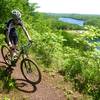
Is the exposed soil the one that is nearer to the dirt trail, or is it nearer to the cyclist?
the dirt trail

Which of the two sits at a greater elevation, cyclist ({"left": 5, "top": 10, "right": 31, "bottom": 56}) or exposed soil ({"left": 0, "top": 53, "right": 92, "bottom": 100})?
cyclist ({"left": 5, "top": 10, "right": 31, "bottom": 56})

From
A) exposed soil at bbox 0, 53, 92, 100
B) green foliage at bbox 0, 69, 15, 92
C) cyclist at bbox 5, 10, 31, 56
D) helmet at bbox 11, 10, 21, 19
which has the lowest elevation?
exposed soil at bbox 0, 53, 92, 100

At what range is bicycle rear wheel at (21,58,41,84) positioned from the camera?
9.33 m

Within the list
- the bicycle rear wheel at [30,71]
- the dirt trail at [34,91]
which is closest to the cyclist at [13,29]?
the bicycle rear wheel at [30,71]

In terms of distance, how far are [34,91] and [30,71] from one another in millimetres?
623

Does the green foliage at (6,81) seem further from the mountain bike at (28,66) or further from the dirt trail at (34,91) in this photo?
the mountain bike at (28,66)

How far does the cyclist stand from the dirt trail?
96cm

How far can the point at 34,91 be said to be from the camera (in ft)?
30.6

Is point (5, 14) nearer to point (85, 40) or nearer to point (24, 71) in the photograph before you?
point (85, 40)

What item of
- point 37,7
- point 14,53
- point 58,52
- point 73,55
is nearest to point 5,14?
point 58,52

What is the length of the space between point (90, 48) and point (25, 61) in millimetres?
3127

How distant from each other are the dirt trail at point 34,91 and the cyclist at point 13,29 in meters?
0.96

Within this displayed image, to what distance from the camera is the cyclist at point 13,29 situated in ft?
30.1

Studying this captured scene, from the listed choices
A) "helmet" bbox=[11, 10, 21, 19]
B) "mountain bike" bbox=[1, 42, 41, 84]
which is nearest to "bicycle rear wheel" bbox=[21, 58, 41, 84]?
"mountain bike" bbox=[1, 42, 41, 84]
